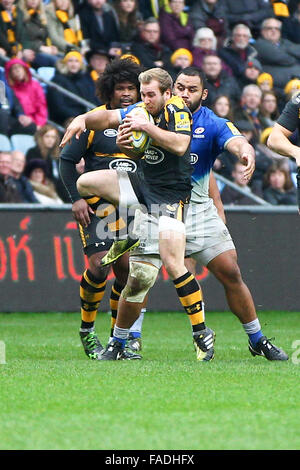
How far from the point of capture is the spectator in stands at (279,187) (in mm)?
15258

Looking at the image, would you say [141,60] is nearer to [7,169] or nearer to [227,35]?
[227,35]

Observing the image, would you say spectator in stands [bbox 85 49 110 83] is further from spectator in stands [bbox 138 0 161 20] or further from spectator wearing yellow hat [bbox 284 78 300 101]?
spectator wearing yellow hat [bbox 284 78 300 101]

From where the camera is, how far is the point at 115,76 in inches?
338

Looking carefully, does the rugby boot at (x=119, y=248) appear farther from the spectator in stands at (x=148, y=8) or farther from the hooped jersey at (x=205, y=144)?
the spectator in stands at (x=148, y=8)

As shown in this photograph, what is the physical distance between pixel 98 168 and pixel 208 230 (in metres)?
1.27

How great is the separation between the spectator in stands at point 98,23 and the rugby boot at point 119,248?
28.6 ft

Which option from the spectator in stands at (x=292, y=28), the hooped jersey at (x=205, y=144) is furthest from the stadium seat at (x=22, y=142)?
the hooped jersey at (x=205, y=144)

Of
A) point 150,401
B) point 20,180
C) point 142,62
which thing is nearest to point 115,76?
point 150,401

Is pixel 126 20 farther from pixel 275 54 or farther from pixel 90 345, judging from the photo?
pixel 90 345

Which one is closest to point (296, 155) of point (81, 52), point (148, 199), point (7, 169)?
point (148, 199)

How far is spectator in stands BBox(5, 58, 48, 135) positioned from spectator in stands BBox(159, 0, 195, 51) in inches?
104

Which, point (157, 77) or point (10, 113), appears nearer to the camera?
→ point (157, 77)

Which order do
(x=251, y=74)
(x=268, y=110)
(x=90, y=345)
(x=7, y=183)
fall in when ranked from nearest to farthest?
(x=90, y=345) → (x=7, y=183) → (x=268, y=110) → (x=251, y=74)
